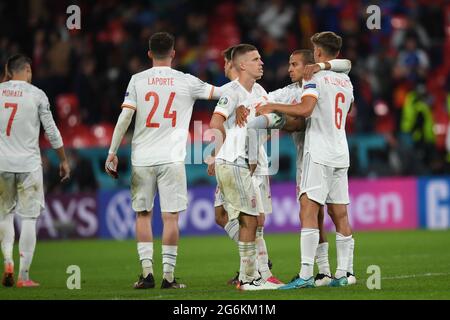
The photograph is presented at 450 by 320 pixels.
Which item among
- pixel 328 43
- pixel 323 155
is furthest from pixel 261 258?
pixel 328 43

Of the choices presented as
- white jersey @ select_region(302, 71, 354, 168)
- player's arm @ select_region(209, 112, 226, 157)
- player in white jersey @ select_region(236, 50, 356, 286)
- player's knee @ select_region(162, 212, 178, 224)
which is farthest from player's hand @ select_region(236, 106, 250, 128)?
player's knee @ select_region(162, 212, 178, 224)

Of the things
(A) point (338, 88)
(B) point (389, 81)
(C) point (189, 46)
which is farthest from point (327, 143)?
(C) point (189, 46)

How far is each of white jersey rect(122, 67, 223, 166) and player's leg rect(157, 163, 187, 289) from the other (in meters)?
0.12

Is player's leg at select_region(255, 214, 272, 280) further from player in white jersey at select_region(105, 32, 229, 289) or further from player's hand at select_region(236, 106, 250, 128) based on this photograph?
player's hand at select_region(236, 106, 250, 128)

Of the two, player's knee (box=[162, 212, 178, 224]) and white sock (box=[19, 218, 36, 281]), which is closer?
player's knee (box=[162, 212, 178, 224])

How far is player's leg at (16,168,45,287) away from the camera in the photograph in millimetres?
10898

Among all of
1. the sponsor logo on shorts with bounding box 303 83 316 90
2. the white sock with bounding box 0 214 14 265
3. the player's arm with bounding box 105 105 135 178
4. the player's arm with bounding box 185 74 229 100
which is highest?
the player's arm with bounding box 185 74 229 100

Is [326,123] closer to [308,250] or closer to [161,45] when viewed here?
[308,250]

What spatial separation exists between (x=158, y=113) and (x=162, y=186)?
2.49 ft

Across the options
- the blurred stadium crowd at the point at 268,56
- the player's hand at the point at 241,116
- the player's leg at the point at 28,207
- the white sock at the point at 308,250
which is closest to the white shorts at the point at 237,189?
the player's hand at the point at 241,116

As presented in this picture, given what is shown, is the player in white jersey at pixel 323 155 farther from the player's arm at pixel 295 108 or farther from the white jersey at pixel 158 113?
the white jersey at pixel 158 113

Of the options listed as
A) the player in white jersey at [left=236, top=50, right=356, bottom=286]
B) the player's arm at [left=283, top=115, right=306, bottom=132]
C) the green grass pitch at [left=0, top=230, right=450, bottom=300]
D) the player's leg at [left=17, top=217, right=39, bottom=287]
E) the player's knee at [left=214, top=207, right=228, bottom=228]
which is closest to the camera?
the green grass pitch at [left=0, top=230, right=450, bottom=300]

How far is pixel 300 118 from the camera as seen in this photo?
9828 millimetres
